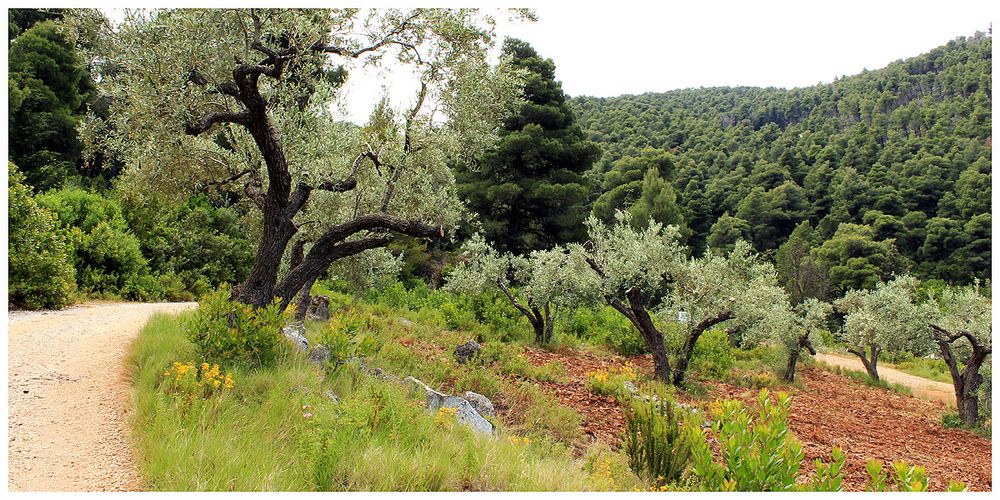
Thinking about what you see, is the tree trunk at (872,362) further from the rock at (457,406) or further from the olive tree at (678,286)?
the rock at (457,406)

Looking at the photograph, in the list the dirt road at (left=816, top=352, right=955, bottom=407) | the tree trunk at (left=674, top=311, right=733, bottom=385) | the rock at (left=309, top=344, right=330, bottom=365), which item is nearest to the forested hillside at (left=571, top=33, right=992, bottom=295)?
the dirt road at (left=816, top=352, right=955, bottom=407)

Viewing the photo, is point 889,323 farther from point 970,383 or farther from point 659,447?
point 659,447

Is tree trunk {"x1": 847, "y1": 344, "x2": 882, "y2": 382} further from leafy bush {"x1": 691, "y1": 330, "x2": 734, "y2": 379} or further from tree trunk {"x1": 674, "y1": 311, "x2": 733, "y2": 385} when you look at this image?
tree trunk {"x1": 674, "y1": 311, "x2": 733, "y2": 385}

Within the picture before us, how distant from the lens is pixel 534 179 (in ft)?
89.1

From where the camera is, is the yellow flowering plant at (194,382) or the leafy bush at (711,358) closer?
the yellow flowering plant at (194,382)

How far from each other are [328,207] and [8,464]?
8.10 metres

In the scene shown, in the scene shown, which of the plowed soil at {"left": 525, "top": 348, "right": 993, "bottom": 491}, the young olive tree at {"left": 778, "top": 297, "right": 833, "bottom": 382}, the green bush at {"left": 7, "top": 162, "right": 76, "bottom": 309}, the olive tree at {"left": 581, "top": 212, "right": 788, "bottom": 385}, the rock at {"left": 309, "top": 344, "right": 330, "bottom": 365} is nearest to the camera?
the rock at {"left": 309, "top": 344, "right": 330, "bottom": 365}

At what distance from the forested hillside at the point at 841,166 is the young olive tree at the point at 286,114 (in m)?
31.8

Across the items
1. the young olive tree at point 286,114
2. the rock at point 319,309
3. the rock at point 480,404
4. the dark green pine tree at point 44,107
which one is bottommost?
the rock at point 480,404

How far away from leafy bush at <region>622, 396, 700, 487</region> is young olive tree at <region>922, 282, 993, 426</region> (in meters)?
10.8

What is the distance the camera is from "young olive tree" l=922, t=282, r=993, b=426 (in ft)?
39.5

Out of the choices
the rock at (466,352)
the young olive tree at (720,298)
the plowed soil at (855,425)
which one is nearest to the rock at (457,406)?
the plowed soil at (855,425)

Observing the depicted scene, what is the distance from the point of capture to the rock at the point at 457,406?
20.3 feet

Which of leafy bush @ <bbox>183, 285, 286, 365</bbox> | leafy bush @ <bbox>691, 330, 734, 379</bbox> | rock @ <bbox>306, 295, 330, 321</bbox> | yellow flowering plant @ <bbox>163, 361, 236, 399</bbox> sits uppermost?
leafy bush @ <bbox>183, 285, 286, 365</bbox>
